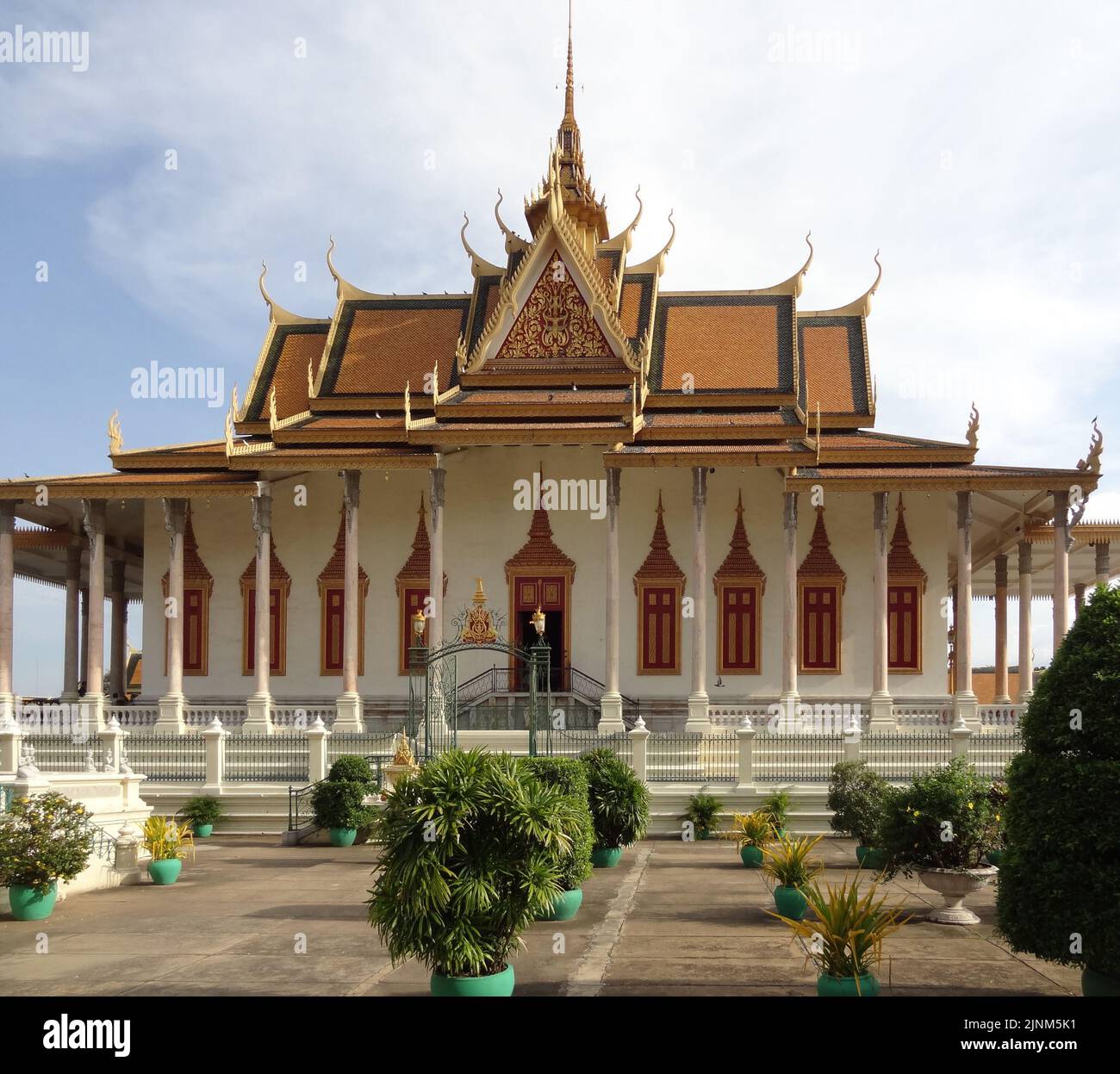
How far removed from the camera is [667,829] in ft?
62.8

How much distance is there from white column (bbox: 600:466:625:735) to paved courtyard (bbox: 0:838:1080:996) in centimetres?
886

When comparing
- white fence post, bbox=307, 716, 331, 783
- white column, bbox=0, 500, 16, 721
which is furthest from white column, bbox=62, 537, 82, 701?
white fence post, bbox=307, 716, 331, 783

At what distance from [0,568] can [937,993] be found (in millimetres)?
21743

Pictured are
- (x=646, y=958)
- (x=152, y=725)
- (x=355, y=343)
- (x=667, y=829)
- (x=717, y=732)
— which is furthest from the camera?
(x=355, y=343)

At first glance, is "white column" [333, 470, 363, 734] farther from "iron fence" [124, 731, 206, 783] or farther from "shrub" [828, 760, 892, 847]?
"shrub" [828, 760, 892, 847]

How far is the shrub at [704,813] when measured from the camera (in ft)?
61.0

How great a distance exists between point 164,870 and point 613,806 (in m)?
5.21

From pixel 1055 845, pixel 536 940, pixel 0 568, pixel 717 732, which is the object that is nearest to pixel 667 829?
pixel 717 732

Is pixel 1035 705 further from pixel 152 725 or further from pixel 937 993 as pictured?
pixel 152 725

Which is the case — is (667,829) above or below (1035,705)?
below

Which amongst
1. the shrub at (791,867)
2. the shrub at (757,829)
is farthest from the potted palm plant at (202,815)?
the shrub at (791,867)

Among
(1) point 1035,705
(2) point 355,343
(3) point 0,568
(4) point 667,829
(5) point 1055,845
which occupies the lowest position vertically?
(4) point 667,829

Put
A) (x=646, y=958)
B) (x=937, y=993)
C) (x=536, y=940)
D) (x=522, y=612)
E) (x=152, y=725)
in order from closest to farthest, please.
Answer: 1. (x=937, y=993)
2. (x=646, y=958)
3. (x=536, y=940)
4. (x=152, y=725)
5. (x=522, y=612)

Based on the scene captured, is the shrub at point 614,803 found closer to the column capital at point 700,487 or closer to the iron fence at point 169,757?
the iron fence at point 169,757
